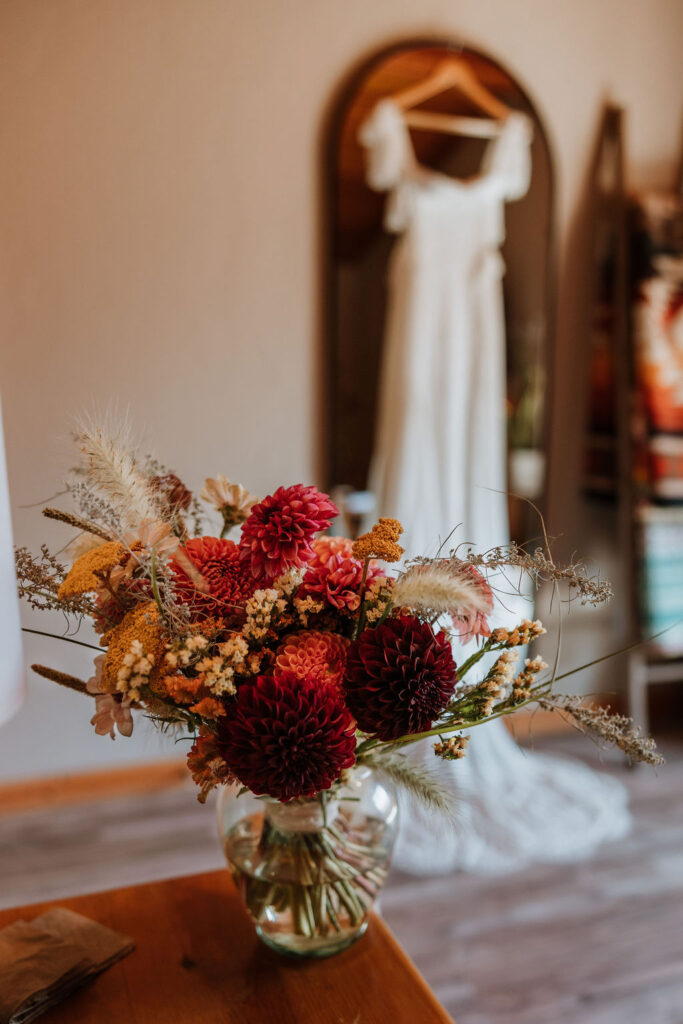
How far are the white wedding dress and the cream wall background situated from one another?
23 cm

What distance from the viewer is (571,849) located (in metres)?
2.10

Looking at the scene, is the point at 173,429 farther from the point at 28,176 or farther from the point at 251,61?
the point at 251,61

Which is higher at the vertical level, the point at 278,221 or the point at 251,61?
the point at 251,61

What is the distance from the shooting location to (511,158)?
246 centimetres

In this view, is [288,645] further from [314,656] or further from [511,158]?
[511,158]

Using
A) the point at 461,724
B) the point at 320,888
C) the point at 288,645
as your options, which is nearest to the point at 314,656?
the point at 288,645

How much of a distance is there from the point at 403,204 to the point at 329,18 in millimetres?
565

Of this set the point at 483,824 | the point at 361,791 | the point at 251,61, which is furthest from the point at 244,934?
the point at 251,61

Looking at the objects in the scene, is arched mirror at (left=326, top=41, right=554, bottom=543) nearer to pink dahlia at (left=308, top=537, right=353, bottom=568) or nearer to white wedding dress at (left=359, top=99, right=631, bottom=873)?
white wedding dress at (left=359, top=99, right=631, bottom=873)

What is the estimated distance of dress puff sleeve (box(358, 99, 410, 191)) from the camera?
233 cm

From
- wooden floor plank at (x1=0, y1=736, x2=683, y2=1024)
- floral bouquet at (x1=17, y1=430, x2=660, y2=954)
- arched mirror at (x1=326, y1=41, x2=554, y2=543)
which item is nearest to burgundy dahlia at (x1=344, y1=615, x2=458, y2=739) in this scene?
floral bouquet at (x1=17, y1=430, x2=660, y2=954)

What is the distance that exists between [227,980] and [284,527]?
1.54 ft

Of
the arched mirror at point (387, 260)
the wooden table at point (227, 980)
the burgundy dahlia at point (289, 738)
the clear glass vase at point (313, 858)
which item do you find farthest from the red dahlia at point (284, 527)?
the arched mirror at point (387, 260)

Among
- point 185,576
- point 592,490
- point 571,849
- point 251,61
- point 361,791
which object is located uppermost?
point 251,61
